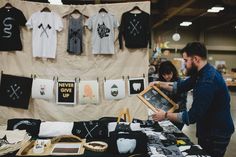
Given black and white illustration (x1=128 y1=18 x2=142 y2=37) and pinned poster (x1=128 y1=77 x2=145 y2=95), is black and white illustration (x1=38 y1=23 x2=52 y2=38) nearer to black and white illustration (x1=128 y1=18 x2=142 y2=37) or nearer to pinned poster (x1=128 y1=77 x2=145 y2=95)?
black and white illustration (x1=128 y1=18 x2=142 y2=37)

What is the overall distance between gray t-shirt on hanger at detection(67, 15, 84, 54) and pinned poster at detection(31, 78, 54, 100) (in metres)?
0.53

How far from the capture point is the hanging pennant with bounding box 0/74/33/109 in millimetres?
3787

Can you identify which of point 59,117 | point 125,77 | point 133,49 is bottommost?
point 59,117

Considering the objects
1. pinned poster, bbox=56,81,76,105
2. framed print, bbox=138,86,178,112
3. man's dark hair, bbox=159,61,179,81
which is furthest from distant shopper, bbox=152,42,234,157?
pinned poster, bbox=56,81,76,105

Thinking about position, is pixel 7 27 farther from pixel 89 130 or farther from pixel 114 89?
pixel 89 130

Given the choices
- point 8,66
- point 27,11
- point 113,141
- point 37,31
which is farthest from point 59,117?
point 113,141

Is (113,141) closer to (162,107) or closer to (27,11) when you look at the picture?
(162,107)

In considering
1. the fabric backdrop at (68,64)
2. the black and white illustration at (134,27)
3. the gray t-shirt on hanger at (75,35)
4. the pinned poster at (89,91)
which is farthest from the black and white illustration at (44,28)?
the black and white illustration at (134,27)

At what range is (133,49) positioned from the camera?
3811mm

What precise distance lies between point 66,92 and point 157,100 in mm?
1458

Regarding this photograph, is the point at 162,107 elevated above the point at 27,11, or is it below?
below

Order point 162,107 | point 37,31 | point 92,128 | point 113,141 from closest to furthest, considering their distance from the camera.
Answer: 1. point 113,141
2. point 92,128
3. point 162,107
4. point 37,31

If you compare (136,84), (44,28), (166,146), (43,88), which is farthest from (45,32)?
(166,146)

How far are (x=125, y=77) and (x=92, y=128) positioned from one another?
1.55 meters
